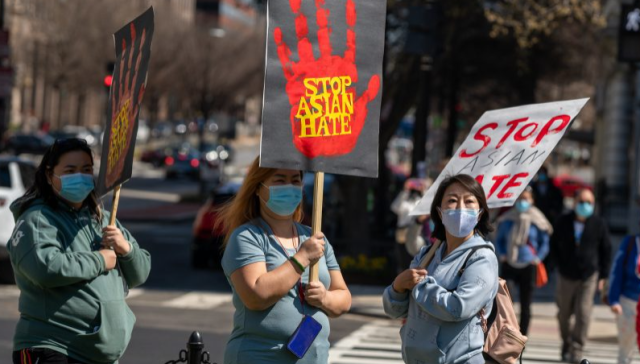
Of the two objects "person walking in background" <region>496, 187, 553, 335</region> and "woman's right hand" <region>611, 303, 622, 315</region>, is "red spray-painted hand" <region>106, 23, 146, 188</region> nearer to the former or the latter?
"woman's right hand" <region>611, 303, 622, 315</region>

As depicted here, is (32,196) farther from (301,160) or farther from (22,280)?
(301,160)

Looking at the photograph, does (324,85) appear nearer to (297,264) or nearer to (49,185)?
(297,264)

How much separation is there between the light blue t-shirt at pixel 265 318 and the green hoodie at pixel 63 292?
626 millimetres

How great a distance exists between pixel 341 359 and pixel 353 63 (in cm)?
724

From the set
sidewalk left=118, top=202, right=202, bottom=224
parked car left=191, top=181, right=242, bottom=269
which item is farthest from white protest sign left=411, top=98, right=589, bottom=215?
sidewalk left=118, top=202, right=202, bottom=224

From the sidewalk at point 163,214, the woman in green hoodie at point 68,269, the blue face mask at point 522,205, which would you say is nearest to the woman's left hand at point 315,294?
the woman in green hoodie at point 68,269

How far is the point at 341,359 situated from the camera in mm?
12828

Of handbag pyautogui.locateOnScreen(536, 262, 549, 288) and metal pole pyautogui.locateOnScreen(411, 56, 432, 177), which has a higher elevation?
metal pole pyautogui.locateOnScreen(411, 56, 432, 177)

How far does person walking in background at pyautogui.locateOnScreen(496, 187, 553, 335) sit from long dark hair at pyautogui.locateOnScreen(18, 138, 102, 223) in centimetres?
763

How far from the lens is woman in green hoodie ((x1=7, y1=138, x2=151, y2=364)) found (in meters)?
5.84

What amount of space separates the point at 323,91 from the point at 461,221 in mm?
902

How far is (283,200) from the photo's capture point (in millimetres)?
5707

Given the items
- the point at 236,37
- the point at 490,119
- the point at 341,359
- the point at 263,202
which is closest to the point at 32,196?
the point at 263,202

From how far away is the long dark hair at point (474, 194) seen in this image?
6.29 meters
